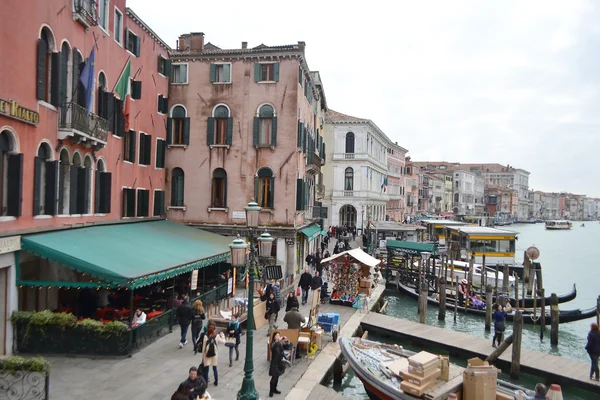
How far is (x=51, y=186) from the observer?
13734mm

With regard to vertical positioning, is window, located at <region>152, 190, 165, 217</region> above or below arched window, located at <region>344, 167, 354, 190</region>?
below

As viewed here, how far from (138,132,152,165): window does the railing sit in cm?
454

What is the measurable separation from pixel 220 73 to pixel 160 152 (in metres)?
4.77

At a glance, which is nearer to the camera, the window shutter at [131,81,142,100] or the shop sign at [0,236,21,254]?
the shop sign at [0,236,21,254]

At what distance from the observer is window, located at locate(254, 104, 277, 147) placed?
75.7ft

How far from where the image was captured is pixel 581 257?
62.6m

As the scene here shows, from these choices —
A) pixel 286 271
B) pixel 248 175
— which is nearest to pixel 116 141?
pixel 248 175

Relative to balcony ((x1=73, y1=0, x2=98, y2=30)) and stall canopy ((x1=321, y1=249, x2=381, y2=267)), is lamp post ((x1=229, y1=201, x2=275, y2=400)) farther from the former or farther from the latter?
stall canopy ((x1=321, y1=249, x2=381, y2=267))

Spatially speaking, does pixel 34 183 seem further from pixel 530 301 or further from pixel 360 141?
pixel 360 141

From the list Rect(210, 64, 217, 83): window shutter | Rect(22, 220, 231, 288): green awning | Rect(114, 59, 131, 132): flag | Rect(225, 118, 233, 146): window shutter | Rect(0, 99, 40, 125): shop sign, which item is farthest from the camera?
Rect(210, 64, 217, 83): window shutter

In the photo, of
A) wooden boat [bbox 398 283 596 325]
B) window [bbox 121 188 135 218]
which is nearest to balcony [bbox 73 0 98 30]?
window [bbox 121 188 135 218]

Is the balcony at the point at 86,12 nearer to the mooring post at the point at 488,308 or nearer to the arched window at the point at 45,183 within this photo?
the arched window at the point at 45,183

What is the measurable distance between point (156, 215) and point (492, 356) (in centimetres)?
1548

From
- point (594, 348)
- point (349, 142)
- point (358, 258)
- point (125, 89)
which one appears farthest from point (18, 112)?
point (349, 142)
